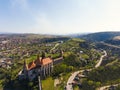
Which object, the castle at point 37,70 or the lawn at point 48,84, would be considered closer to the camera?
the lawn at point 48,84

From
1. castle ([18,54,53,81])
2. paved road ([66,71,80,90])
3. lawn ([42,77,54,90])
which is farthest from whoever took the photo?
castle ([18,54,53,81])

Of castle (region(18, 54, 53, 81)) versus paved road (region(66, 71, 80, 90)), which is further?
castle (region(18, 54, 53, 81))

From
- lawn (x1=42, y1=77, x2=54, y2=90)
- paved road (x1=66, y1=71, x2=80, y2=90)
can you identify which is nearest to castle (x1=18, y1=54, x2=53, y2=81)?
lawn (x1=42, y1=77, x2=54, y2=90)

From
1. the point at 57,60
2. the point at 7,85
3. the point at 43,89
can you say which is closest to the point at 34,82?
the point at 43,89

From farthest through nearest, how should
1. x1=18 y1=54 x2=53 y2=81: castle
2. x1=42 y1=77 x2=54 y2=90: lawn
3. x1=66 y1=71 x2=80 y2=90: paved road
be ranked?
x1=18 y1=54 x2=53 y2=81: castle
x1=42 y1=77 x2=54 y2=90: lawn
x1=66 y1=71 x2=80 y2=90: paved road

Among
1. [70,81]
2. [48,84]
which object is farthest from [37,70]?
[70,81]

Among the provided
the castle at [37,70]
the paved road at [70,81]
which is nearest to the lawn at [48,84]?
the castle at [37,70]

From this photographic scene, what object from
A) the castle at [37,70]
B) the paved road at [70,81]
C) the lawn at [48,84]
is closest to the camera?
the paved road at [70,81]

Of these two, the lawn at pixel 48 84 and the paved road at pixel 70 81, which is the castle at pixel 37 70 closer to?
the lawn at pixel 48 84

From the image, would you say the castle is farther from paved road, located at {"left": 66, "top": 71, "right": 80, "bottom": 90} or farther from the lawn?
paved road, located at {"left": 66, "top": 71, "right": 80, "bottom": 90}

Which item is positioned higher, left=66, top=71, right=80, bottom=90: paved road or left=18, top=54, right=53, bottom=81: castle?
left=18, top=54, right=53, bottom=81: castle

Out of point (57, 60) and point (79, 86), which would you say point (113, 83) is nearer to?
point (79, 86)
